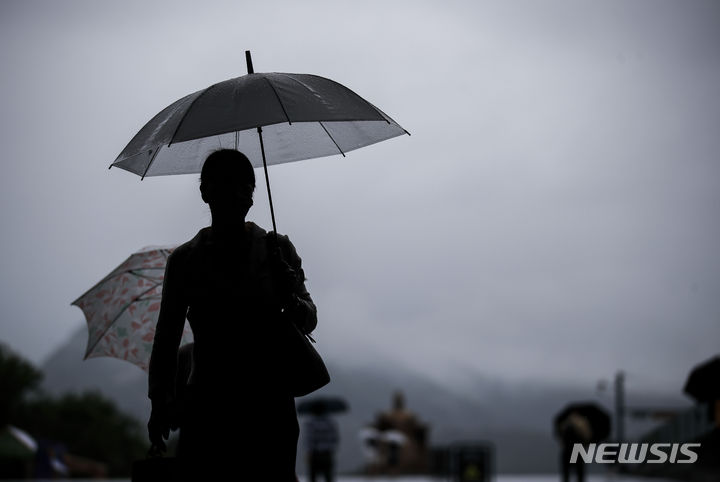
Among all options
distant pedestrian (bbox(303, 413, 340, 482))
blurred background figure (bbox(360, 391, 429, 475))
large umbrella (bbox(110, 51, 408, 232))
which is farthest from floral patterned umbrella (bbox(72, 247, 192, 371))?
blurred background figure (bbox(360, 391, 429, 475))

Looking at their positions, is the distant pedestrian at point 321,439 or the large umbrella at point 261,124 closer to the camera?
the large umbrella at point 261,124

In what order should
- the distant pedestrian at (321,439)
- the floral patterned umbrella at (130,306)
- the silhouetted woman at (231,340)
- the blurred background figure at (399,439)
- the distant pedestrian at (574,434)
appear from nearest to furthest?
the silhouetted woman at (231,340), the floral patterned umbrella at (130,306), the distant pedestrian at (574,434), the distant pedestrian at (321,439), the blurred background figure at (399,439)

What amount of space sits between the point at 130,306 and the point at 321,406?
364 inches

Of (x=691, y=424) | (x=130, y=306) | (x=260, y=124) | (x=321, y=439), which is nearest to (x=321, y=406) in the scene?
(x=321, y=439)

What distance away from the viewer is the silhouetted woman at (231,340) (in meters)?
3.09

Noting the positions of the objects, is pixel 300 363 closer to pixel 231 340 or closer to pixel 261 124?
pixel 231 340

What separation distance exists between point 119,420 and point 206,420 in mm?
58934

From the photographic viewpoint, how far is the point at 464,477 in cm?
1473

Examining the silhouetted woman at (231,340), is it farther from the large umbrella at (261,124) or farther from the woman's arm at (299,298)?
the large umbrella at (261,124)

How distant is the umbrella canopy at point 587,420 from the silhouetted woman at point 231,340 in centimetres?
729

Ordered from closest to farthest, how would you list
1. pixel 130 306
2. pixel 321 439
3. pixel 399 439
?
pixel 130 306
pixel 321 439
pixel 399 439

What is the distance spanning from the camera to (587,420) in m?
10.0

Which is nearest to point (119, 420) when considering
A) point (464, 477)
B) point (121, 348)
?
point (464, 477)

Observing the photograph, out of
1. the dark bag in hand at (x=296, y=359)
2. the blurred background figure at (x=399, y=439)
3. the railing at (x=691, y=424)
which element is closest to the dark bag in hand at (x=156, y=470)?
the dark bag in hand at (x=296, y=359)
